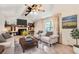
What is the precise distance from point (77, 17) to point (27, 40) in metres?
1.07

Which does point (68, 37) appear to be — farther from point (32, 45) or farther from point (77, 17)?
point (32, 45)

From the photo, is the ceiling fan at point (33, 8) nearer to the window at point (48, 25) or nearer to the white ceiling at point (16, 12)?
the white ceiling at point (16, 12)

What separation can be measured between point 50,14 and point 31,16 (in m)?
0.38

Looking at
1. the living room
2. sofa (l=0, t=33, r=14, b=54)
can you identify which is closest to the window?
the living room

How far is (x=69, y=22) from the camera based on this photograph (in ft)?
8.07

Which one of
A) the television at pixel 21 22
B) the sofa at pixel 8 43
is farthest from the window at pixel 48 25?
the sofa at pixel 8 43

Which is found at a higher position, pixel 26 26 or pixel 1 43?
pixel 26 26

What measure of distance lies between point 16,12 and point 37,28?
52 cm

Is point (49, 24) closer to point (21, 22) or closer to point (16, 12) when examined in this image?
point (21, 22)

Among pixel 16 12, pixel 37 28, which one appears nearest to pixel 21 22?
pixel 16 12

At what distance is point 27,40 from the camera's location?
2459mm

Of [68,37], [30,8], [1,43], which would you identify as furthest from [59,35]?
[1,43]
